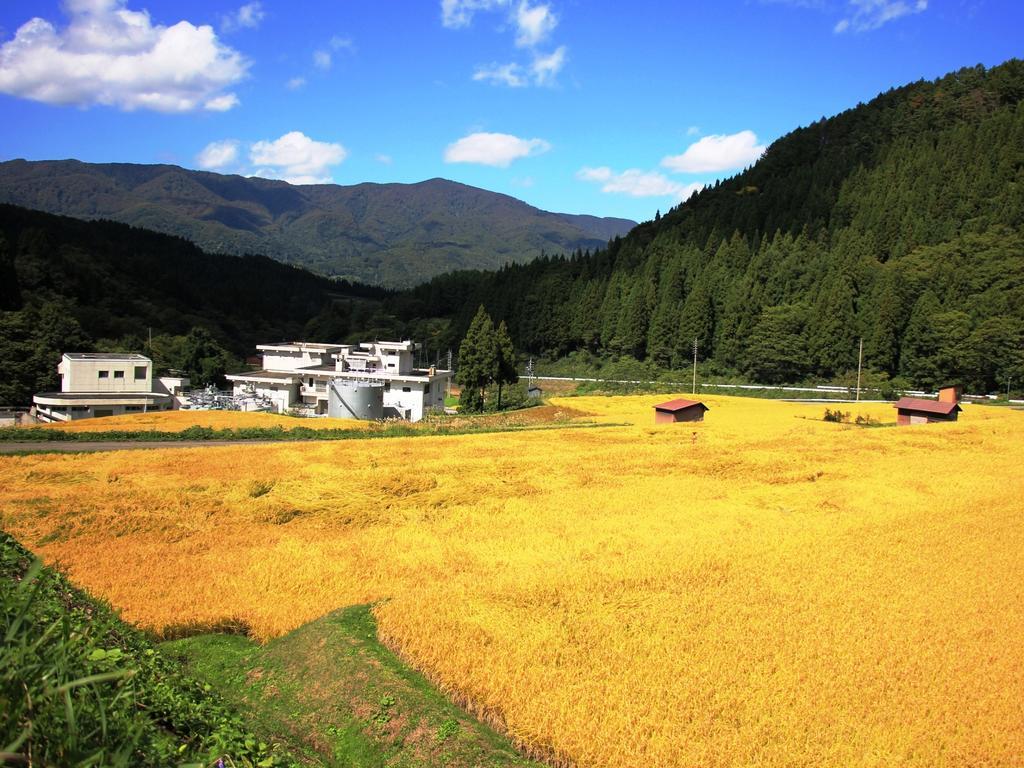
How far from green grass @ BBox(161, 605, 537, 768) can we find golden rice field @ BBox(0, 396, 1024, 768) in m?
0.43

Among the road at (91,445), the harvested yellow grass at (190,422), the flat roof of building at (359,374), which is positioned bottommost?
the road at (91,445)

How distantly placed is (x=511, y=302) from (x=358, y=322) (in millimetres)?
27786

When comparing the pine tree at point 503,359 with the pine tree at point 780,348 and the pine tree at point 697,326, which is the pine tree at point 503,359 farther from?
the pine tree at point 697,326

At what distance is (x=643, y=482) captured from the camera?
22719mm

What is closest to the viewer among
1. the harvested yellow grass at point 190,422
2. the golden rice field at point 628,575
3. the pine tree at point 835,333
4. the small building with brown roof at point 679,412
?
the golden rice field at point 628,575

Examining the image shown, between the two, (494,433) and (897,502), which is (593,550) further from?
(494,433)

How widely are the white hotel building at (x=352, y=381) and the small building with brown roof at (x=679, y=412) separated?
18004 mm

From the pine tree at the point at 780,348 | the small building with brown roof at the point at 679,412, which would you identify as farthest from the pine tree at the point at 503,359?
the pine tree at the point at 780,348

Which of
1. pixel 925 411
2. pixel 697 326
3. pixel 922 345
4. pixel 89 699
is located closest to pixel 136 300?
pixel 697 326

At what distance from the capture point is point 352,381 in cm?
5012

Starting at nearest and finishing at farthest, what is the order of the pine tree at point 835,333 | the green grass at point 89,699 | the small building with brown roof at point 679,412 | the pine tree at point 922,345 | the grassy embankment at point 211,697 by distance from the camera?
the green grass at point 89,699, the grassy embankment at point 211,697, the small building with brown roof at point 679,412, the pine tree at point 922,345, the pine tree at point 835,333

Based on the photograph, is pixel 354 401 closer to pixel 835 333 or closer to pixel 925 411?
pixel 925 411

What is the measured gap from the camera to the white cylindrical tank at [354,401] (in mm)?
46188

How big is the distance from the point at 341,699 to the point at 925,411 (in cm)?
3839
